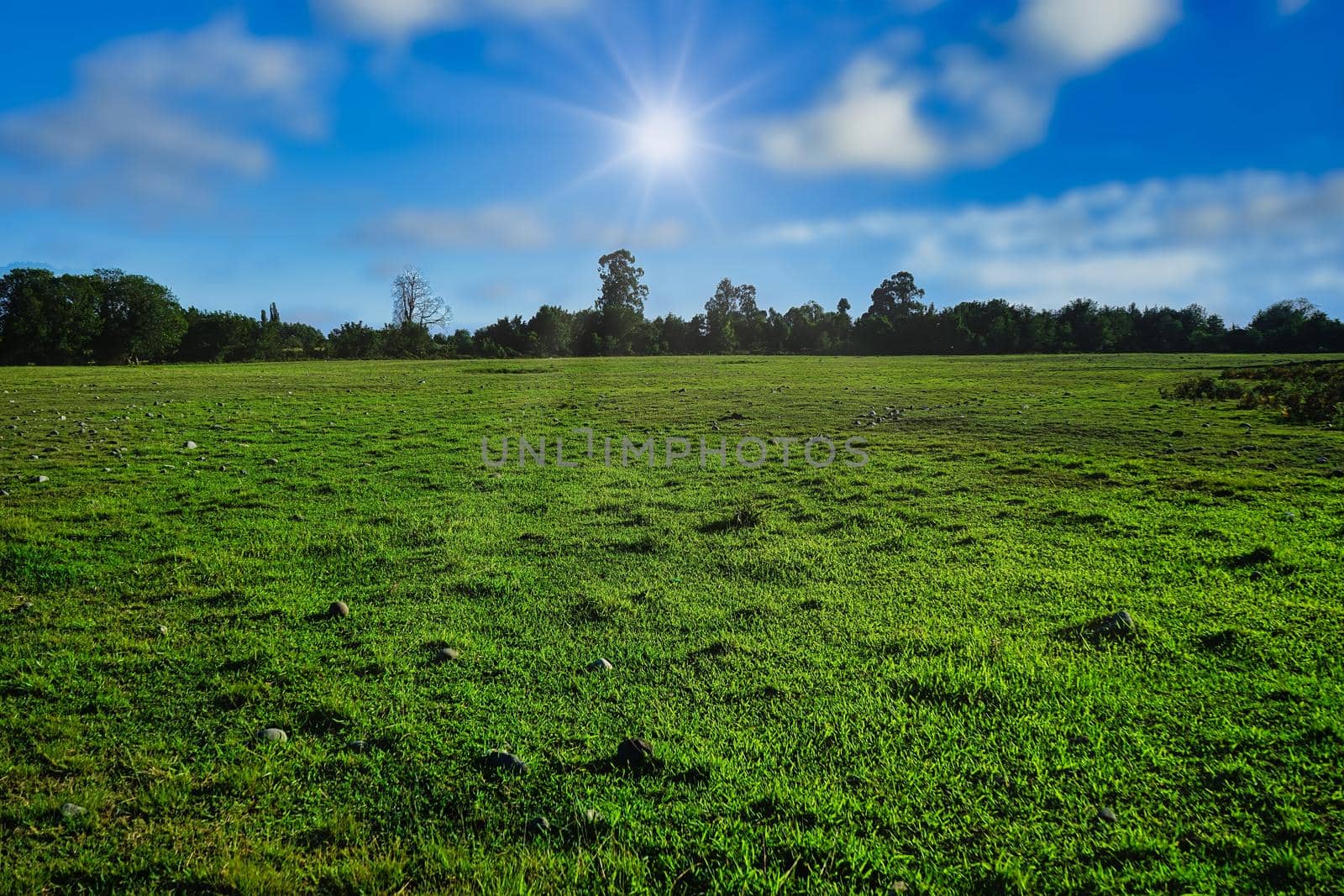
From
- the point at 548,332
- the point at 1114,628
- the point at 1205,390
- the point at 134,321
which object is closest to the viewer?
the point at 1114,628

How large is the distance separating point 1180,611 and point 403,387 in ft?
100.0

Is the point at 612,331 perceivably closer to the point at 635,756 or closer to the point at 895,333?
the point at 895,333

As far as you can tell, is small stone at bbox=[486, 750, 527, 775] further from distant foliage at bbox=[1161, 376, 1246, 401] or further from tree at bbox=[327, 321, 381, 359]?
tree at bbox=[327, 321, 381, 359]

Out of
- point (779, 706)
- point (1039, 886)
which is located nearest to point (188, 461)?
point (779, 706)

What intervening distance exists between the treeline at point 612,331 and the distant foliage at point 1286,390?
63577mm

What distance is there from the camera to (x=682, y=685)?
14.7 ft

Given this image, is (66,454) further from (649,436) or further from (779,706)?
(779,706)

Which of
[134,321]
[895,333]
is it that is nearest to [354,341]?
[134,321]

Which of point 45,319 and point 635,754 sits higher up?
point 45,319

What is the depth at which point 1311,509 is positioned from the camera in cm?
795

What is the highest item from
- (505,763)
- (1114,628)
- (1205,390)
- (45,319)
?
(45,319)

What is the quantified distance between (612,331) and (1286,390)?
82279 mm

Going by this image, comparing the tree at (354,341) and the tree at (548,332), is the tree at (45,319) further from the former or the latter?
the tree at (548,332)

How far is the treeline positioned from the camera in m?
59.5
